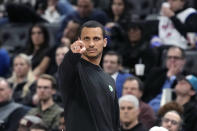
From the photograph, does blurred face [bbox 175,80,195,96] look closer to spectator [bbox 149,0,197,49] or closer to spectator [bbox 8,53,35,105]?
spectator [bbox 149,0,197,49]

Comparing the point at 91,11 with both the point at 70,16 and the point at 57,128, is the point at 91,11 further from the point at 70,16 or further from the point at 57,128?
the point at 57,128

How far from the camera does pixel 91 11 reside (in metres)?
9.45

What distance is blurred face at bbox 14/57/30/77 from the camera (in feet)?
29.5

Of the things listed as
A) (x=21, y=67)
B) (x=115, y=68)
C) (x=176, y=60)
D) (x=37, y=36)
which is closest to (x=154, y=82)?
(x=176, y=60)

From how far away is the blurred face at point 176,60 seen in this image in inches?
312

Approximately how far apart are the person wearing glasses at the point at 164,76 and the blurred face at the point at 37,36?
82.9 inches

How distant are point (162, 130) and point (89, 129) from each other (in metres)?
1.84

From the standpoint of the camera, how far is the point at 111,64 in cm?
794

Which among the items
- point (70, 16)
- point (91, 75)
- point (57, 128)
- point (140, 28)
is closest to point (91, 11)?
point (70, 16)

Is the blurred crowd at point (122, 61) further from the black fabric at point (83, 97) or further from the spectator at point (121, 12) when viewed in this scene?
the black fabric at point (83, 97)

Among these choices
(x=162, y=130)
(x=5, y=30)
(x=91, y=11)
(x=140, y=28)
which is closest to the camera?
Answer: (x=162, y=130)

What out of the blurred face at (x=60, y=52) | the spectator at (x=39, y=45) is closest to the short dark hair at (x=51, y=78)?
the blurred face at (x=60, y=52)

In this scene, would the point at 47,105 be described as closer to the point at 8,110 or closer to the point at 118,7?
the point at 8,110

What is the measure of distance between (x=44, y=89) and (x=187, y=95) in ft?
5.85
